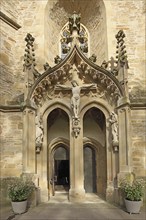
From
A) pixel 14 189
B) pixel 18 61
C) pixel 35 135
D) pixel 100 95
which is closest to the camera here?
pixel 14 189

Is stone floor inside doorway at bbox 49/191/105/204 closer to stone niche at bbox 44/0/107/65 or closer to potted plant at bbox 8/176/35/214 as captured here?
potted plant at bbox 8/176/35/214

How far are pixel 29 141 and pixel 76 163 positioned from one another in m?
1.88

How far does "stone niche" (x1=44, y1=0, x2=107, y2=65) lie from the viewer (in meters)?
11.2

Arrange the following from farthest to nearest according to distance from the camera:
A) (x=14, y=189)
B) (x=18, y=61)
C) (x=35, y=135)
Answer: (x=18, y=61) < (x=35, y=135) < (x=14, y=189)

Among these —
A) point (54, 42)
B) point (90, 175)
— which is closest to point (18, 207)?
point (90, 175)

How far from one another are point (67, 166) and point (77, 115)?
8.18ft

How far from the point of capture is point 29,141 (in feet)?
A: 28.8

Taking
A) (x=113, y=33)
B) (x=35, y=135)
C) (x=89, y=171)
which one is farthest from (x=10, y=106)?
(x=113, y=33)

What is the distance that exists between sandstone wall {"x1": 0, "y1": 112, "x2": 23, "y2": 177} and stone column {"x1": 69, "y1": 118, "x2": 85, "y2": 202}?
6.23ft

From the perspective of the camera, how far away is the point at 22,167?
905 cm

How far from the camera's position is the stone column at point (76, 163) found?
9.00 meters

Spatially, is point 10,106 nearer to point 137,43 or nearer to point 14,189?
point 14,189

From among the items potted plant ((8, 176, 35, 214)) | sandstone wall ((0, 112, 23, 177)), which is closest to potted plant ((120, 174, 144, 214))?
potted plant ((8, 176, 35, 214))

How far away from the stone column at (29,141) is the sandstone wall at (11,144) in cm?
68
